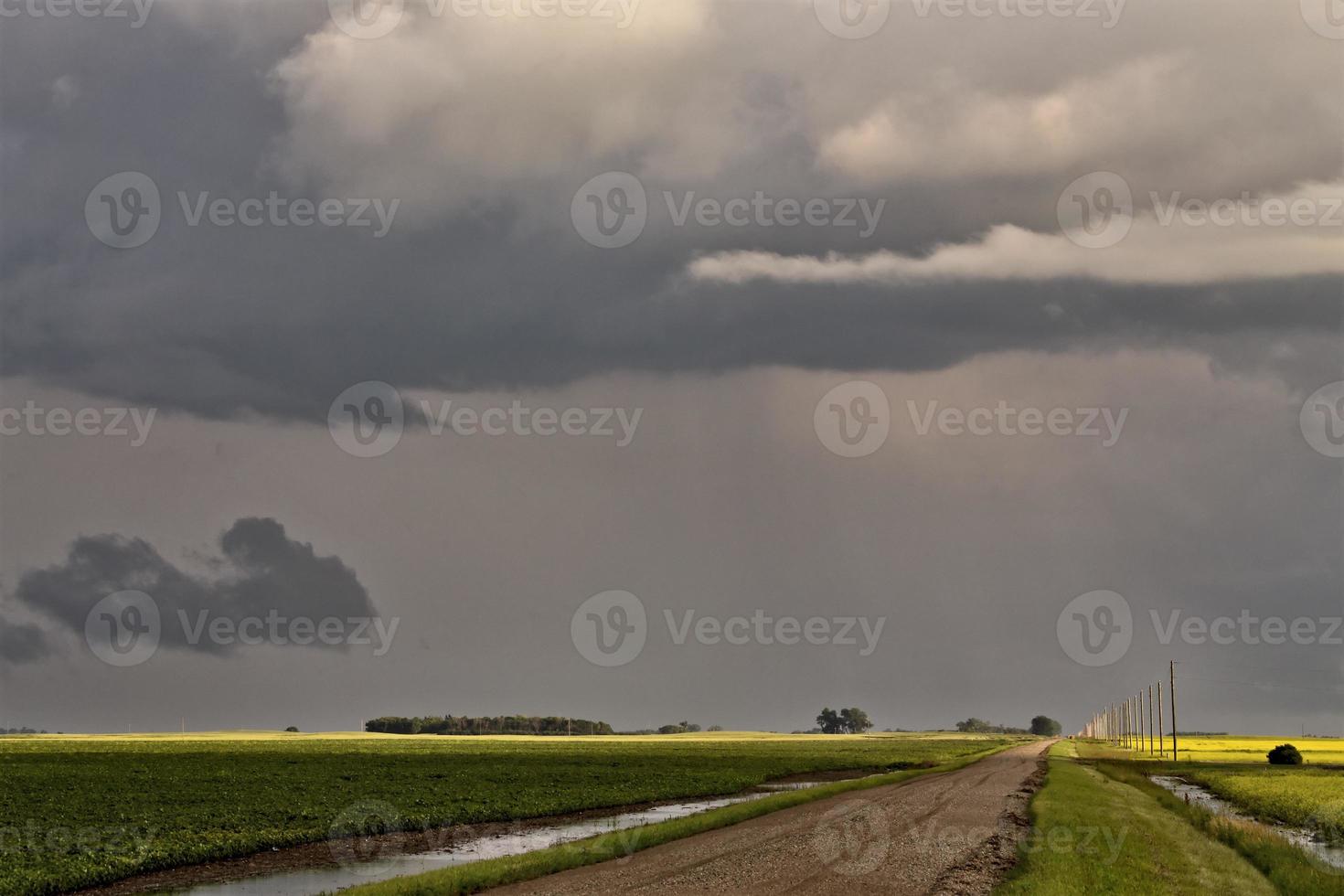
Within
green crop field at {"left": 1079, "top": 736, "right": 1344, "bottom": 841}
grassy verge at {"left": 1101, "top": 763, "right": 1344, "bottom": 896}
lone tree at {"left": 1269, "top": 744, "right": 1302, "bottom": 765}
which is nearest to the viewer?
grassy verge at {"left": 1101, "top": 763, "right": 1344, "bottom": 896}

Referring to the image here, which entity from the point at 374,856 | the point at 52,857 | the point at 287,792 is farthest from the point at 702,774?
the point at 52,857

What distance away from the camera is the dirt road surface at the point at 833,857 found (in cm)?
3086

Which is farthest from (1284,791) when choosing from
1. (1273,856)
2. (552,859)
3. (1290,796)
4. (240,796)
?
(240,796)

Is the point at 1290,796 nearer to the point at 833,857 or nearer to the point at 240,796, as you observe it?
the point at 833,857

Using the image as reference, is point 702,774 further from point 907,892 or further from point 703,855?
point 907,892

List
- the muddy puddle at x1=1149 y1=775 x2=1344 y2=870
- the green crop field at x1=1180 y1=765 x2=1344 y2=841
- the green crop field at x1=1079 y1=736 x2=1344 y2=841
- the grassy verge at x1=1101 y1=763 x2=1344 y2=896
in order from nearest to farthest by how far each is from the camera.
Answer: the grassy verge at x1=1101 y1=763 x2=1344 y2=896 < the muddy puddle at x1=1149 y1=775 x2=1344 y2=870 < the green crop field at x1=1180 y1=765 x2=1344 y2=841 < the green crop field at x1=1079 y1=736 x2=1344 y2=841

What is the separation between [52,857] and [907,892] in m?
26.8

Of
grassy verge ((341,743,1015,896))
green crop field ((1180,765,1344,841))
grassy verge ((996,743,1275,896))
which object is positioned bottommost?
green crop field ((1180,765,1344,841))

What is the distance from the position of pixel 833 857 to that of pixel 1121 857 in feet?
29.1

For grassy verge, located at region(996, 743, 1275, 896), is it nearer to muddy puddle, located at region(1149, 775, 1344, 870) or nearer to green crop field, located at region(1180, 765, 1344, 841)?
muddy puddle, located at region(1149, 775, 1344, 870)

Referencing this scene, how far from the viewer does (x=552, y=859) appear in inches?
1421

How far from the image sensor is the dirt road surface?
3086cm

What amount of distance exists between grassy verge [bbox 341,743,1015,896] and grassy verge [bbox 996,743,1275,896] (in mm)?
12681

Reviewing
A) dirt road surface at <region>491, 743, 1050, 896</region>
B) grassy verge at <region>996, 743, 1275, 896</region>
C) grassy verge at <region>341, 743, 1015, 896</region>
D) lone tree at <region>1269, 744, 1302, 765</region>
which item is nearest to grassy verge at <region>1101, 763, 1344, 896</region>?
grassy verge at <region>996, 743, 1275, 896</region>
